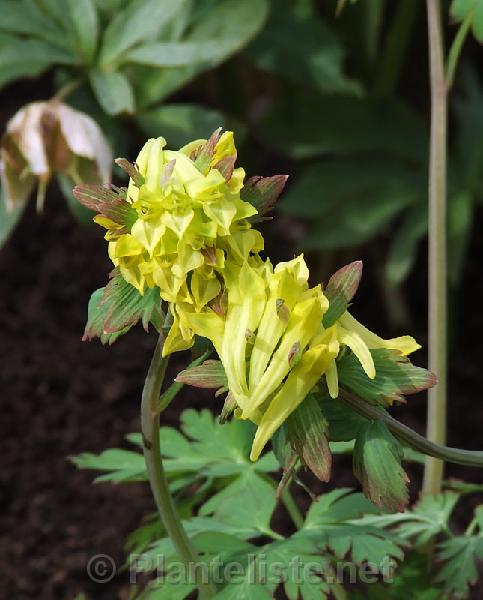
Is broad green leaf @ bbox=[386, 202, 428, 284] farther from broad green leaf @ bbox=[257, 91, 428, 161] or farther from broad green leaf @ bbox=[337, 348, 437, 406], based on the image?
broad green leaf @ bbox=[337, 348, 437, 406]

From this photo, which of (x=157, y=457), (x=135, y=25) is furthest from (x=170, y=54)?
(x=157, y=457)

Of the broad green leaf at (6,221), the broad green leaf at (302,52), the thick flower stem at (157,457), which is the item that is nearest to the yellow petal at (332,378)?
the thick flower stem at (157,457)

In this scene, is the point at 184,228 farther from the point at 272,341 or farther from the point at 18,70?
the point at 18,70

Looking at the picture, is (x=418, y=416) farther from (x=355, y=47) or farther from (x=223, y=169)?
(x=223, y=169)

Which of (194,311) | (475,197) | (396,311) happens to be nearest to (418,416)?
(396,311)

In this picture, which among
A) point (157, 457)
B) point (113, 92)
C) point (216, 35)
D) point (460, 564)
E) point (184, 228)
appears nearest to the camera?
point (184, 228)

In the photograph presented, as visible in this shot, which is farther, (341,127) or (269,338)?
(341,127)
